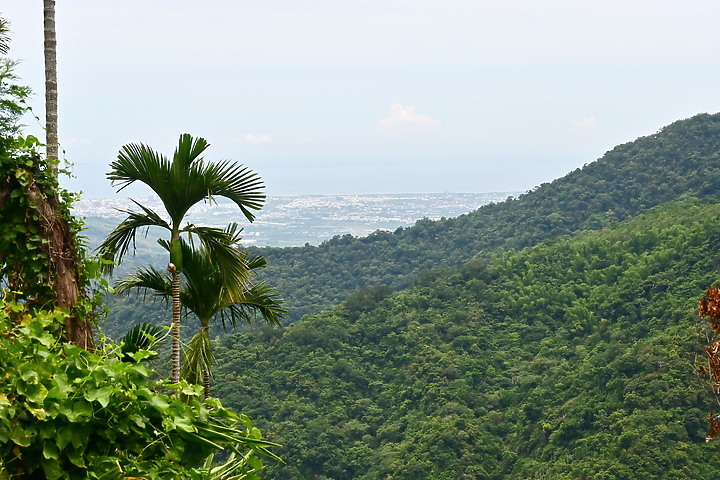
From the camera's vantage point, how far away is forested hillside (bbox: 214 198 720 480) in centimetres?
1622

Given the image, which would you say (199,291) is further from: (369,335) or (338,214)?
(338,214)

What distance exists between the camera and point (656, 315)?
20.1 meters

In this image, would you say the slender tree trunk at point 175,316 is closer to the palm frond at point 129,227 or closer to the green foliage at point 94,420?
the palm frond at point 129,227

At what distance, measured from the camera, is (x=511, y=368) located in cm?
2173

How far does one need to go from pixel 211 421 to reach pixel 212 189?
8.19 feet

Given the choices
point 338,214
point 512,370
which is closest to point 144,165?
point 512,370

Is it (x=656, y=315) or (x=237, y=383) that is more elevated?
(x=656, y=315)

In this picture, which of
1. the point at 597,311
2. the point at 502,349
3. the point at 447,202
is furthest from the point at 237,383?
the point at 447,202

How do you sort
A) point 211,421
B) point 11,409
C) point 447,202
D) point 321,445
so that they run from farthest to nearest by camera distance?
point 447,202, point 321,445, point 211,421, point 11,409

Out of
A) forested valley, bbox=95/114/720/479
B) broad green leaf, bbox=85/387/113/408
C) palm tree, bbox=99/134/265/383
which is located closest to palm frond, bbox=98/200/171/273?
palm tree, bbox=99/134/265/383

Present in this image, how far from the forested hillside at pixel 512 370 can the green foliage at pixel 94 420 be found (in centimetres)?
1400

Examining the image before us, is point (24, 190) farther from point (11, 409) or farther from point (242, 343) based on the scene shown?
point (242, 343)

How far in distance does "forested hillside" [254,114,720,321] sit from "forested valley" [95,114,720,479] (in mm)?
1647

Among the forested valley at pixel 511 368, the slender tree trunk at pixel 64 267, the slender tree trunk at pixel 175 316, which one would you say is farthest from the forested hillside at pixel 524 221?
the slender tree trunk at pixel 64 267
